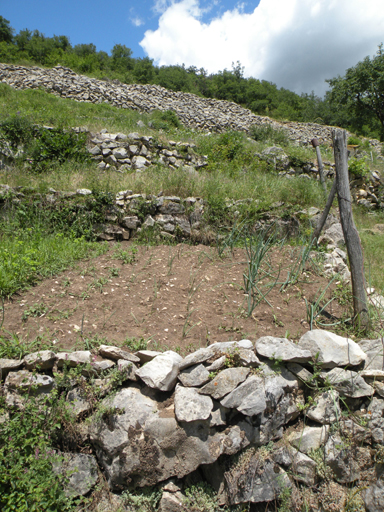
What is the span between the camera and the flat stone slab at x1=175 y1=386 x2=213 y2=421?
2.34m

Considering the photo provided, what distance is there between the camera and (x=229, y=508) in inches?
94.0

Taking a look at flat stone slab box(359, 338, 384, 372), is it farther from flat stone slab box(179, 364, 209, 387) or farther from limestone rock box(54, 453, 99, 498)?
limestone rock box(54, 453, 99, 498)

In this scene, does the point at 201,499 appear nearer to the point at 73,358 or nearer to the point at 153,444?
the point at 153,444

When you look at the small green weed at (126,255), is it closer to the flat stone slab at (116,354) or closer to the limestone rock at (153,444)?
the flat stone slab at (116,354)

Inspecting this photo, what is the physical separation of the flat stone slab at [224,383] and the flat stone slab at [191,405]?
0.20ft

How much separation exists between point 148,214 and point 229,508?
14.8 ft

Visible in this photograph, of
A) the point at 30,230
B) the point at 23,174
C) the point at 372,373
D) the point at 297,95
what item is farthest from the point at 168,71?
the point at 372,373

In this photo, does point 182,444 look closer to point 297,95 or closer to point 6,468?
point 6,468

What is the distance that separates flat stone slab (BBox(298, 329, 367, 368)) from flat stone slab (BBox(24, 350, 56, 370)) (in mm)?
2198

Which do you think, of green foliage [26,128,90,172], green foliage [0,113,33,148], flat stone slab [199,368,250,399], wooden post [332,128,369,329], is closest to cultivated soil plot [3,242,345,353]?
wooden post [332,128,369,329]

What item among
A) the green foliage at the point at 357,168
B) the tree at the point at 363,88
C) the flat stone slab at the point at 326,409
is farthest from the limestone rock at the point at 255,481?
the tree at the point at 363,88

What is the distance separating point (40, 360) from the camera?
2596mm

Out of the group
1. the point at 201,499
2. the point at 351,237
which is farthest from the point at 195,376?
the point at 351,237

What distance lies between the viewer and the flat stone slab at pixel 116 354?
2.70m
